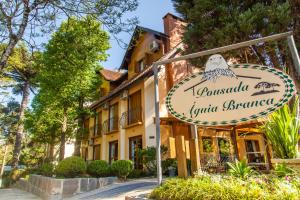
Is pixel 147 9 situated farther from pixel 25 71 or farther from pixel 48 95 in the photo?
pixel 25 71

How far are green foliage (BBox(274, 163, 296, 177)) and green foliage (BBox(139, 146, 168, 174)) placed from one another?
9.19 meters

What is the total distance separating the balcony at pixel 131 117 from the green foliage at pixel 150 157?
2.15 metres

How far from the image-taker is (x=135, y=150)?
15.3 m

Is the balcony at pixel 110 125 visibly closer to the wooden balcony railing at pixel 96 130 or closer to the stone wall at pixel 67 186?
the wooden balcony railing at pixel 96 130

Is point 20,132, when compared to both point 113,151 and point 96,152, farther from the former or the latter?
point 113,151

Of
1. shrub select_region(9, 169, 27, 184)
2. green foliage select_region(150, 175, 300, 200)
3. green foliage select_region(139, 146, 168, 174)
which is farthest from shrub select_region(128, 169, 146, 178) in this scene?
shrub select_region(9, 169, 27, 184)

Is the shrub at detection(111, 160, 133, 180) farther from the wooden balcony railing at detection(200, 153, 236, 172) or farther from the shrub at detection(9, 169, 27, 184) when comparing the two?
the shrub at detection(9, 169, 27, 184)

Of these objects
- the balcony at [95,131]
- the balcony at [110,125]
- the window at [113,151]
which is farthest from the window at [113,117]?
the balcony at [95,131]

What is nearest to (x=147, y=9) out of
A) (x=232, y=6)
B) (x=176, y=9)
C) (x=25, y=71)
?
(x=176, y=9)

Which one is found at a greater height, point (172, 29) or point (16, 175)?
point (172, 29)

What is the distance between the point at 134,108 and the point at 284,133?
500 inches

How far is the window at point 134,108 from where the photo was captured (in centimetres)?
1531

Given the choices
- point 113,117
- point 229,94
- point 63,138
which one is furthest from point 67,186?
point 113,117

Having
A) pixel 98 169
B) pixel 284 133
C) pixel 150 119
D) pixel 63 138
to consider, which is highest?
pixel 150 119
